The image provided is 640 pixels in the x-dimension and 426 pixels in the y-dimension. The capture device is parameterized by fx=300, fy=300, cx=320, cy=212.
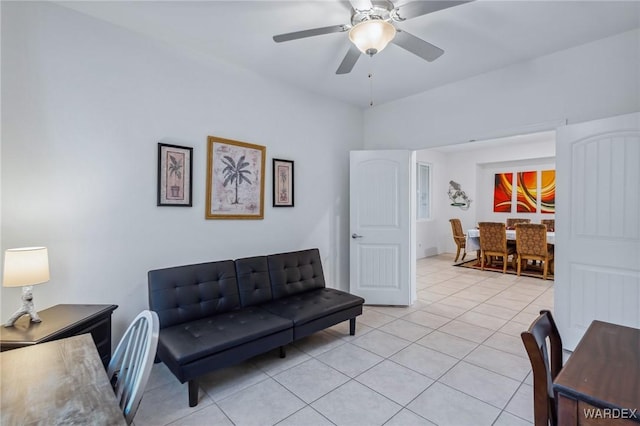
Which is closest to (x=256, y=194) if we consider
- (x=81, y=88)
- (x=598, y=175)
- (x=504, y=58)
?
(x=81, y=88)

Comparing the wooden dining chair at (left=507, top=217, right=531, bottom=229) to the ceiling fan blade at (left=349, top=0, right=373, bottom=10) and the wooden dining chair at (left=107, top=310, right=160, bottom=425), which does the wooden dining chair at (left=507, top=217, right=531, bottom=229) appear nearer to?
the ceiling fan blade at (left=349, top=0, right=373, bottom=10)

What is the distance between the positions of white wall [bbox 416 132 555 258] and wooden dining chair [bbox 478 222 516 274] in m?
1.61

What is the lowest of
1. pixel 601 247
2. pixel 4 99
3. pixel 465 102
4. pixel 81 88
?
pixel 601 247

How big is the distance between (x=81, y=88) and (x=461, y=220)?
8142mm

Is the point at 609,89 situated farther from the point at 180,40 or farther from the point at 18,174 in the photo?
the point at 18,174

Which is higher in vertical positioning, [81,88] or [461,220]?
[81,88]

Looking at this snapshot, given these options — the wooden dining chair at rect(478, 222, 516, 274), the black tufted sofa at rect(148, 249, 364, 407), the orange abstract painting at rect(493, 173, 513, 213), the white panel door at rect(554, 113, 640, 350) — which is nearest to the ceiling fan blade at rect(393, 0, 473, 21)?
the white panel door at rect(554, 113, 640, 350)

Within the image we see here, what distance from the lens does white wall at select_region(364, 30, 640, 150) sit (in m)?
2.56

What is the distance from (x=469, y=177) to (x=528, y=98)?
5.20 metres

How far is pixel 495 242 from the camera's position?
591 cm

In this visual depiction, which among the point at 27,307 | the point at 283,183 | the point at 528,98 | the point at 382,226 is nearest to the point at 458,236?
the point at 382,226

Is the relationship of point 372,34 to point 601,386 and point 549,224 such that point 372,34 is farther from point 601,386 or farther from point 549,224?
point 549,224

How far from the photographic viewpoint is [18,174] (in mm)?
2051

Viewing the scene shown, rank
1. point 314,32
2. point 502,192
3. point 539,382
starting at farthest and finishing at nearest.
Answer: point 502,192 → point 314,32 → point 539,382
